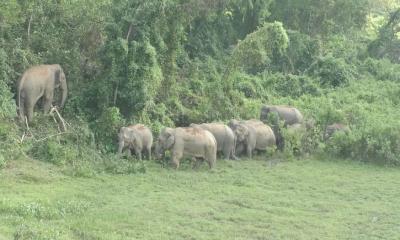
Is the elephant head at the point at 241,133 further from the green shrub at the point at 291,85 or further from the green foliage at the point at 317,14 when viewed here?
the green foliage at the point at 317,14

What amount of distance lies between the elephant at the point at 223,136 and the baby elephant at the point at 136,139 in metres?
1.49

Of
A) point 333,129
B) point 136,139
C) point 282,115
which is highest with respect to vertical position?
point 282,115

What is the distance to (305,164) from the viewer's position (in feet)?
52.3

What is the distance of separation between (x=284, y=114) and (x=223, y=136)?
344 cm

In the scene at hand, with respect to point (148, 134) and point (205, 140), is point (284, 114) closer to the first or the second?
point (205, 140)

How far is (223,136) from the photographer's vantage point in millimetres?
15867

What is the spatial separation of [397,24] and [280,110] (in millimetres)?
17184

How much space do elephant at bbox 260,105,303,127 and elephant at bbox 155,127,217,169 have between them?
154 inches

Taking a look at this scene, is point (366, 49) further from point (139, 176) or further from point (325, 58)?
point (139, 176)

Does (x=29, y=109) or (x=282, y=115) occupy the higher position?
(x=282, y=115)

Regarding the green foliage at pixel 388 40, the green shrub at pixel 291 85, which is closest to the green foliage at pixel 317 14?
the green foliage at pixel 388 40

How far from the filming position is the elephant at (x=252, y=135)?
16.5 metres

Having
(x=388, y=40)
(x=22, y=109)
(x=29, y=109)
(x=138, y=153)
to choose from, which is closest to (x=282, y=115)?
(x=138, y=153)

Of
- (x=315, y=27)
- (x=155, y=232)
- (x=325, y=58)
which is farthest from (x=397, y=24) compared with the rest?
(x=155, y=232)
